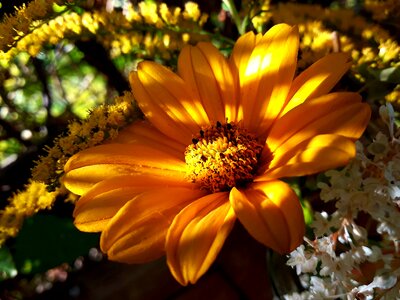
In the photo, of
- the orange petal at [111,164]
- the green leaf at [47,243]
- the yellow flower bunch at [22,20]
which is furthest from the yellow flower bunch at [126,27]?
the green leaf at [47,243]

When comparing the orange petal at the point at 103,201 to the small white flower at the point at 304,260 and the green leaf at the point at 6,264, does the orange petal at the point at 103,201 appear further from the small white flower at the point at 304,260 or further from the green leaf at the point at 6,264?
the green leaf at the point at 6,264

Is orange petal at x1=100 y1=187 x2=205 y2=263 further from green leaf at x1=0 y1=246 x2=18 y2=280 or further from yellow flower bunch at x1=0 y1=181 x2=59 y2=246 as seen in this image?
green leaf at x1=0 y1=246 x2=18 y2=280

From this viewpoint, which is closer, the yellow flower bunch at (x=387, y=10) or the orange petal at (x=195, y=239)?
the orange petal at (x=195, y=239)

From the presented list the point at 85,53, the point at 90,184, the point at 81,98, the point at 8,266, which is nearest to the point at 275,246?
the point at 90,184

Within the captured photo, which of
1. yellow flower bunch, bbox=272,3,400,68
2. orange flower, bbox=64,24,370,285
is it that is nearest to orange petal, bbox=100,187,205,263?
orange flower, bbox=64,24,370,285

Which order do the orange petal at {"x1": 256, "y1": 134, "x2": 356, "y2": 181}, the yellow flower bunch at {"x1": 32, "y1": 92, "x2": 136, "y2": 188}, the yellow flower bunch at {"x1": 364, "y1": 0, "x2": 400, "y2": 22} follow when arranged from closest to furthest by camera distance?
the orange petal at {"x1": 256, "y1": 134, "x2": 356, "y2": 181}
the yellow flower bunch at {"x1": 32, "y1": 92, "x2": 136, "y2": 188}
the yellow flower bunch at {"x1": 364, "y1": 0, "x2": 400, "y2": 22}

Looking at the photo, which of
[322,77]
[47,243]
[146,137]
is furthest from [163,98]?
[47,243]

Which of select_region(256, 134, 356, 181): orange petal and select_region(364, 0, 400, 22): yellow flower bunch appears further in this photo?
select_region(364, 0, 400, 22): yellow flower bunch

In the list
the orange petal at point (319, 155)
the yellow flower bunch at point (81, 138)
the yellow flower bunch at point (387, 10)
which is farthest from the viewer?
the yellow flower bunch at point (387, 10)
